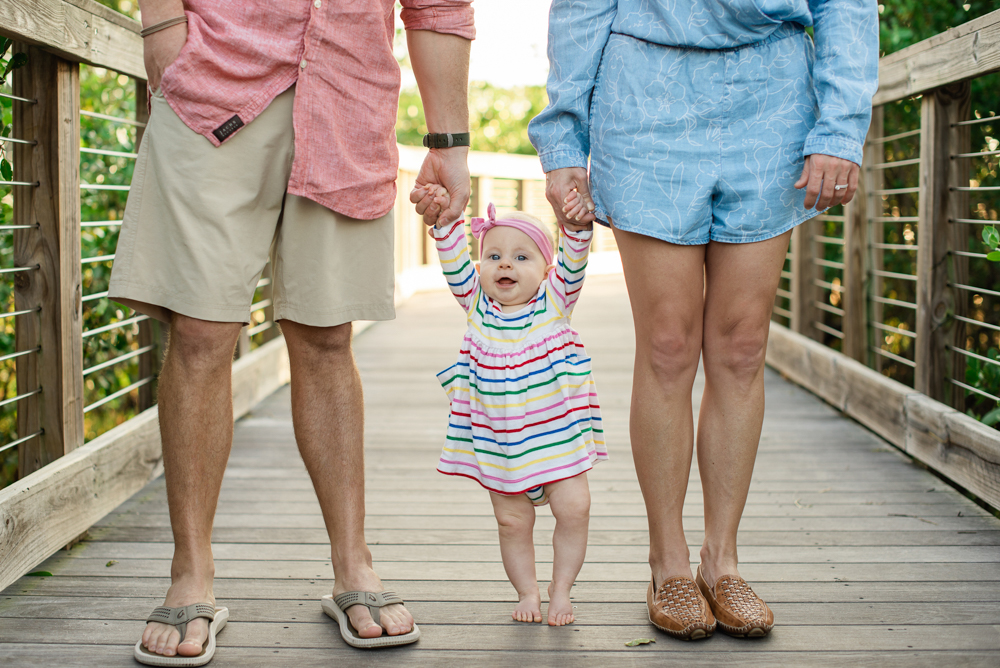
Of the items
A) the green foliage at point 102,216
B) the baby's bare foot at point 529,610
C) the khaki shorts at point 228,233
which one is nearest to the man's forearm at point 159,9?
the khaki shorts at point 228,233

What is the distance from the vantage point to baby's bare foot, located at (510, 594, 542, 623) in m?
1.80

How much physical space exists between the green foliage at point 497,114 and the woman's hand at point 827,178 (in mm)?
24400

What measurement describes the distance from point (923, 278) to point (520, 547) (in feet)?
6.08

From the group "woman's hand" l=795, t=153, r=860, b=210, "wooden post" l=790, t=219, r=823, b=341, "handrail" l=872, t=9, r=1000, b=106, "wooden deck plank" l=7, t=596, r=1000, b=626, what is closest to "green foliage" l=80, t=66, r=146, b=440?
"wooden deck plank" l=7, t=596, r=1000, b=626

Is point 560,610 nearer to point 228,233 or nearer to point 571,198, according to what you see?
point 571,198

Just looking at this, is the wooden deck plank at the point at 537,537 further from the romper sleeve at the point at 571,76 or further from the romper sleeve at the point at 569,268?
the romper sleeve at the point at 571,76

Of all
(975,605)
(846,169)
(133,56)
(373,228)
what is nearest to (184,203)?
(373,228)

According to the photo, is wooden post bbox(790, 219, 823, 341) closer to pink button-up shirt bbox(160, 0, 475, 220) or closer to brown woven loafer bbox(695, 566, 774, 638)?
brown woven loafer bbox(695, 566, 774, 638)

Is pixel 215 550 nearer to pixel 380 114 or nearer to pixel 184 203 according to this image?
pixel 184 203

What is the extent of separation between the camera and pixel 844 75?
1.62 m

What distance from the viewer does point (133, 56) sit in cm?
267

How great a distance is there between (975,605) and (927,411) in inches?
42.5

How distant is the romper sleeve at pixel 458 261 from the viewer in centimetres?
182

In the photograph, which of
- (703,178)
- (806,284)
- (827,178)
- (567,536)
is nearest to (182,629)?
(567,536)
